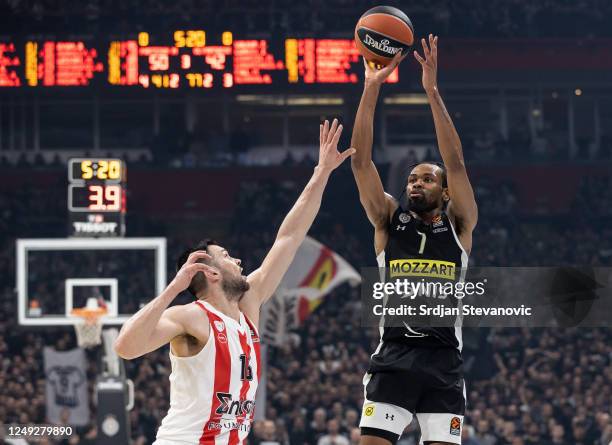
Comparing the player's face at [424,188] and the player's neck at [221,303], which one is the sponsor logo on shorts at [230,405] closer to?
the player's neck at [221,303]

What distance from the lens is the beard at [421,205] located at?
22.4ft

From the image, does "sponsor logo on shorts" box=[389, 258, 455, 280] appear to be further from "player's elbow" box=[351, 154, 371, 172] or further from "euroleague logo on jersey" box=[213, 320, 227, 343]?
"euroleague logo on jersey" box=[213, 320, 227, 343]

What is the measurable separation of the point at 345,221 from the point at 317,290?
18.5ft

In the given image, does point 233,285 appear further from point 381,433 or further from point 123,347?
point 381,433

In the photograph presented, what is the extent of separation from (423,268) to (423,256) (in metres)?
0.08

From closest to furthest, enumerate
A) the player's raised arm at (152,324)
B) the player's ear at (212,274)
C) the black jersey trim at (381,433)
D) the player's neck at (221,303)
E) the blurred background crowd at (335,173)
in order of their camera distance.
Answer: the player's raised arm at (152,324)
the player's ear at (212,274)
the player's neck at (221,303)
the black jersey trim at (381,433)
the blurred background crowd at (335,173)

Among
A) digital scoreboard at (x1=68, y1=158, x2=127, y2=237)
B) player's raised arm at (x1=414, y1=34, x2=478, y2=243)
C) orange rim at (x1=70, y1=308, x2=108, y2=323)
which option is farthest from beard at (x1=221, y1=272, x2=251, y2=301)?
orange rim at (x1=70, y1=308, x2=108, y2=323)

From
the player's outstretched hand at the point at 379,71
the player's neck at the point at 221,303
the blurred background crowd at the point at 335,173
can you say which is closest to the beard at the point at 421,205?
the player's outstretched hand at the point at 379,71

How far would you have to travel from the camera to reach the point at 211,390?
5555 mm

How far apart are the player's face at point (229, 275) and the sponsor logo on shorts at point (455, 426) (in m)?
1.68

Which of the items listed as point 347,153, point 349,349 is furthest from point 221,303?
point 349,349

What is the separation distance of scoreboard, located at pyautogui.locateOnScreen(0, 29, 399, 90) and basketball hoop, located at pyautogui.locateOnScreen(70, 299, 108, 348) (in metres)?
4.10

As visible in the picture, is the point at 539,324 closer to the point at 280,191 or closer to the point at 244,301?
the point at 280,191

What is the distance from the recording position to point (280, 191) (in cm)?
2584
